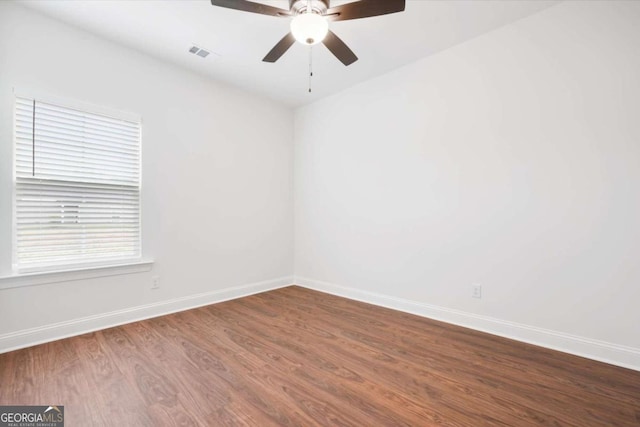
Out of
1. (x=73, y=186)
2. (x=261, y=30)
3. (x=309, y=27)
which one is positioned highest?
(x=261, y=30)

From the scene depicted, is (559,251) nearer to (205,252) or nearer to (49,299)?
(205,252)

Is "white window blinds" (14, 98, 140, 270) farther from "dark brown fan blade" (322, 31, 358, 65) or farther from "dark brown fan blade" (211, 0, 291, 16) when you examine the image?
"dark brown fan blade" (322, 31, 358, 65)

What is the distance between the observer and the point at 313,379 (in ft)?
6.54

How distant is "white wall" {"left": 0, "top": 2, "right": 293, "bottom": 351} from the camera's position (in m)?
2.46

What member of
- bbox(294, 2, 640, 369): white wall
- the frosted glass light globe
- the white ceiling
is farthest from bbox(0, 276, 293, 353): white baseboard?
the frosted glass light globe

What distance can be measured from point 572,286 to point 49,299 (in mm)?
4543

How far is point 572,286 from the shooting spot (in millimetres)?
2398

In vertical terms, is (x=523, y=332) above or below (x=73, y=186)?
below

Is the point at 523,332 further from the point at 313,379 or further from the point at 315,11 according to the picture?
the point at 315,11

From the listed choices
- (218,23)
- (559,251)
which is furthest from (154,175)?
(559,251)

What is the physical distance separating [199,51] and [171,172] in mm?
1373

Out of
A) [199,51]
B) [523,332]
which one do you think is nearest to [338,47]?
[199,51]

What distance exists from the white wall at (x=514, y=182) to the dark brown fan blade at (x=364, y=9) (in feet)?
4.74

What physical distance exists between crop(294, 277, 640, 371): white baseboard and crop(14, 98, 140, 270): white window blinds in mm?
2963
